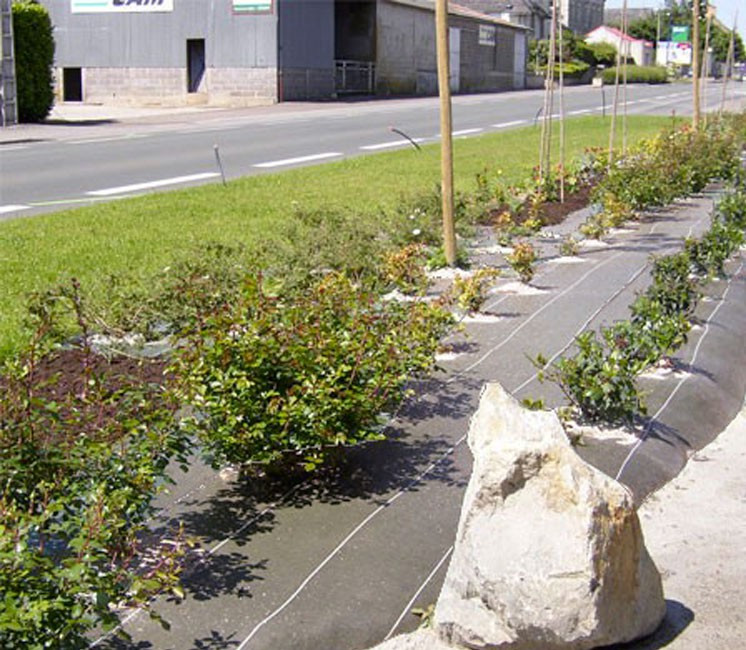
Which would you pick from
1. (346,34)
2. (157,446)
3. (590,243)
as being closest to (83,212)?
(590,243)

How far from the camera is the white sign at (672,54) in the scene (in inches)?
3964

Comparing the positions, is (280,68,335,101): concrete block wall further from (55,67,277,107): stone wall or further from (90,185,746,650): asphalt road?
(90,185,746,650): asphalt road

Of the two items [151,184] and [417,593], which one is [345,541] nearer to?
[417,593]

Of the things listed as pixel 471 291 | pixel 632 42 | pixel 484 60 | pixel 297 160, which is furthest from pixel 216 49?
pixel 632 42

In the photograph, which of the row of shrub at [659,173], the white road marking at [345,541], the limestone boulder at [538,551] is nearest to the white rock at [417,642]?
the limestone boulder at [538,551]

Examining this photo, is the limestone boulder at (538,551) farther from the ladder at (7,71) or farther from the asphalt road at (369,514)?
the ladder at (7,71)

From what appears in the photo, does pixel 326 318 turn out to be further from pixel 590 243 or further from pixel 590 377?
pixel 590 243

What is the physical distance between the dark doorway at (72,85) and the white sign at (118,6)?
94.0 inches

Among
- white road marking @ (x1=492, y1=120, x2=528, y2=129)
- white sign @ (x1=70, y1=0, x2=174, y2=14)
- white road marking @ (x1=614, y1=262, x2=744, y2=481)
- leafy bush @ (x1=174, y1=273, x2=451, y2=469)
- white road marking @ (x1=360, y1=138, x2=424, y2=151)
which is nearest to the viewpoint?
leafy bush @ (x1=174, y1=273, x2=451, y2=469)

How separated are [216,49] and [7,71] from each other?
17456 millimetres

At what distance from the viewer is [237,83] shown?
152 ft

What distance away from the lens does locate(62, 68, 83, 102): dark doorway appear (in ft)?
164

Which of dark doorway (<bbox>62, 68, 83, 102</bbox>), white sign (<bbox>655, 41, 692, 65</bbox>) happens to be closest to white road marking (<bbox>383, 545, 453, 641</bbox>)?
dark doorway (<bbox>62, 68, 83, 102</bbox>)

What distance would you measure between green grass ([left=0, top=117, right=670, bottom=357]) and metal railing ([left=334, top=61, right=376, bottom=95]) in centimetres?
3050
